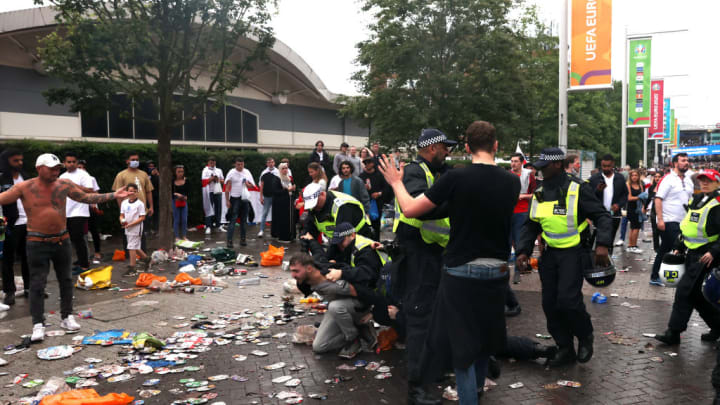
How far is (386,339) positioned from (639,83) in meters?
24.1

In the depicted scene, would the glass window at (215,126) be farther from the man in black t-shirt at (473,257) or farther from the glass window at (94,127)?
the man in black t-shirt at (473,257)

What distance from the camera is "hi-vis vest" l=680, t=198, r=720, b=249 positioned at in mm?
5258

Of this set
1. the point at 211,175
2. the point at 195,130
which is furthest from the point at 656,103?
the point at 211,175

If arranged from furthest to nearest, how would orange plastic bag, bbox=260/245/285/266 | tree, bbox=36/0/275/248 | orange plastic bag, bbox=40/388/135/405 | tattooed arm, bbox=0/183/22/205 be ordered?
orange plastic bag, bbox=260/245/285/266
tree, bbox=36/0/275/248
tattooed arm, bbox=0/183/22/205
orange plastic bag, bbox=40/388/135/405

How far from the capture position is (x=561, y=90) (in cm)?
1420

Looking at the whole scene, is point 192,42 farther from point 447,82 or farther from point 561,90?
point 447,82

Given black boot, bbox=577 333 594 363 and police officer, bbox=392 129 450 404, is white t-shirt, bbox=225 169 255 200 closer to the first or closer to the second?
police officer, bbox=392 129 450 404

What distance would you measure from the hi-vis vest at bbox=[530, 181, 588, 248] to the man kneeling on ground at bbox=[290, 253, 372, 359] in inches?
72.7

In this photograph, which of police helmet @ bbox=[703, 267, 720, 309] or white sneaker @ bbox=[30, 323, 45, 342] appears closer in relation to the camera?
police helmet @ bbox=[703, 267, 720, 309]

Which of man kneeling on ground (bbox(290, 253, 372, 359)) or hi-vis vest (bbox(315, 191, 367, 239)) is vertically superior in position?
hi-vis vest (bbox(315, 191, 367, 239))

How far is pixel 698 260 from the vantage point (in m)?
5.34

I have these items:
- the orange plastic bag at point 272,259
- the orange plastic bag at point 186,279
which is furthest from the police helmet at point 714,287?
the orange plastic bag at point 272,259

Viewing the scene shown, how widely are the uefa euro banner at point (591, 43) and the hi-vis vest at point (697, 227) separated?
30.5ft

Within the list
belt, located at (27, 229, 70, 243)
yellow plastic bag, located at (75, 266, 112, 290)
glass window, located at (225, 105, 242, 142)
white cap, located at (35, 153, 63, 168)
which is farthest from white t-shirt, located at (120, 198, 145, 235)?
glass window, located at (225, 105, 242, 142)
